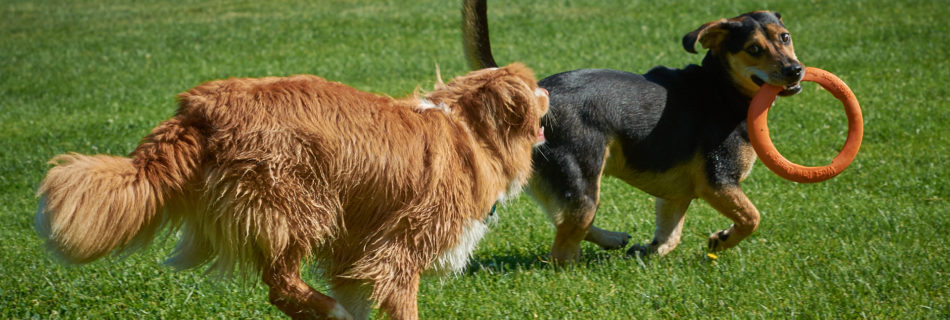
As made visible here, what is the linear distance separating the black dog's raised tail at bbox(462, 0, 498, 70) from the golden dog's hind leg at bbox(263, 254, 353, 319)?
2824 millimetres

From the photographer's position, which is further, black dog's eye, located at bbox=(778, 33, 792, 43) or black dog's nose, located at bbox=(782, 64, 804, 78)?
black dog's eye, located at bbox=(778, 33, 792, 43)

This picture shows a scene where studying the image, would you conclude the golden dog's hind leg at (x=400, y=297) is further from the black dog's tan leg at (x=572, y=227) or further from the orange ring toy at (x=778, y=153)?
the orange ring toy at (x=778, y=153)

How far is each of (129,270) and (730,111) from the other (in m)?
4.41

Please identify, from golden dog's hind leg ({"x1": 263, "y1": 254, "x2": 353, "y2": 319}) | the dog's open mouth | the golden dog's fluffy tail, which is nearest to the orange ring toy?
the dog's open mouth

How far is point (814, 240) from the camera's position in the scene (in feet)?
21.1

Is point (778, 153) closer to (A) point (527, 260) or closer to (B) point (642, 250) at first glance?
(B) point (642, 250)

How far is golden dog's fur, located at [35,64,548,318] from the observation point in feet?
11.3

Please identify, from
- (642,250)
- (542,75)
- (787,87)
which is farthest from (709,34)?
(542,75)

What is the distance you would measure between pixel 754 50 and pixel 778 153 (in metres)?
0.75

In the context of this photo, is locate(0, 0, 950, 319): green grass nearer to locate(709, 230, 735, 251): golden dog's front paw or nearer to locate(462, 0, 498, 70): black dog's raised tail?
locate(709, 230, 735, 251): golden dog's front paw

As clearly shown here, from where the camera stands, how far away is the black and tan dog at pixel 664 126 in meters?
5.67

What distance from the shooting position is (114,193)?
3375 millimetres

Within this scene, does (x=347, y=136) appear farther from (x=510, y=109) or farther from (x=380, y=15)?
(x=380, y=15)

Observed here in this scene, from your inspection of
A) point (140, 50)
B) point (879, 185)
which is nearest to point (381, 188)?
point (879, 185)
